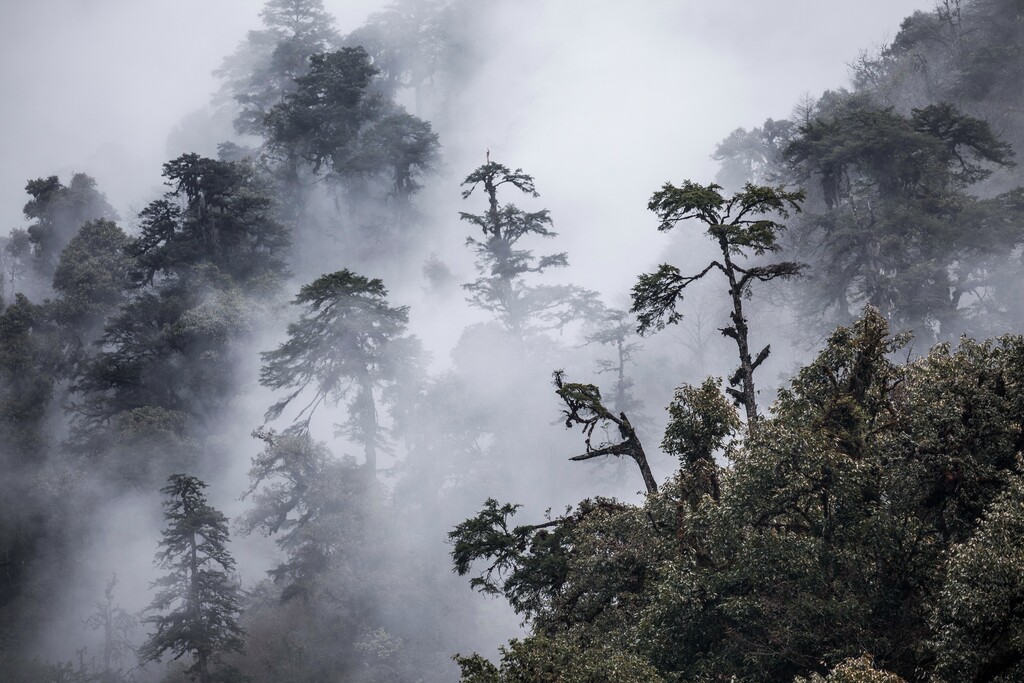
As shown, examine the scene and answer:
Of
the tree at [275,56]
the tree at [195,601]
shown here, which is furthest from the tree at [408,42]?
the tree at [195,601]

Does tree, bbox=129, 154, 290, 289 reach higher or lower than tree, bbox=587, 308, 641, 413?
higher

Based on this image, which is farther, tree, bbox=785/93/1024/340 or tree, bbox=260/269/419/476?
tree, bbox=260/269/419/476

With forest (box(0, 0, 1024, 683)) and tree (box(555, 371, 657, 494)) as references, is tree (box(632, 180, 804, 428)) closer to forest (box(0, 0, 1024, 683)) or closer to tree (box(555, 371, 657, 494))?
forest (box(0, 0, 1024, 683))

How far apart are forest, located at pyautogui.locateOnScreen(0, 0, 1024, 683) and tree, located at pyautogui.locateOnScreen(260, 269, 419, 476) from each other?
0.24 m

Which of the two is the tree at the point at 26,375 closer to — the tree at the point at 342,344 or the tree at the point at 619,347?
the tree at the point at 342,344

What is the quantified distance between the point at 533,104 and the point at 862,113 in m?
73.8

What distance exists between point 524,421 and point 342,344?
50.5ft

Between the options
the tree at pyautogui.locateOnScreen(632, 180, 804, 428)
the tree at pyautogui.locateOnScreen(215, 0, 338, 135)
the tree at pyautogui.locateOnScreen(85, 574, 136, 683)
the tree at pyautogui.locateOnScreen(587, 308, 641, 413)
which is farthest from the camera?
the tree at pyautogui.locateOnScreen(215, 0, 338, 135)

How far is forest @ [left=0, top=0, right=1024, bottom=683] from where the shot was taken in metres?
19.1

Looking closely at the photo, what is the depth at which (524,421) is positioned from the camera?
62969 mm

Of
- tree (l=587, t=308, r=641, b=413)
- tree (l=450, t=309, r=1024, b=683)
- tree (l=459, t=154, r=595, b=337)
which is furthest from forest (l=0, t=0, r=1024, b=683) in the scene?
tree (l=587, t=308, r=641, b=413)

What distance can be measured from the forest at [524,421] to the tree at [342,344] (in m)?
0.24

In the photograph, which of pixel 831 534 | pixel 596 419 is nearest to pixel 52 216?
pixel 596 419

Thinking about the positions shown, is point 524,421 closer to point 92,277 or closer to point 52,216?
point 92,277
